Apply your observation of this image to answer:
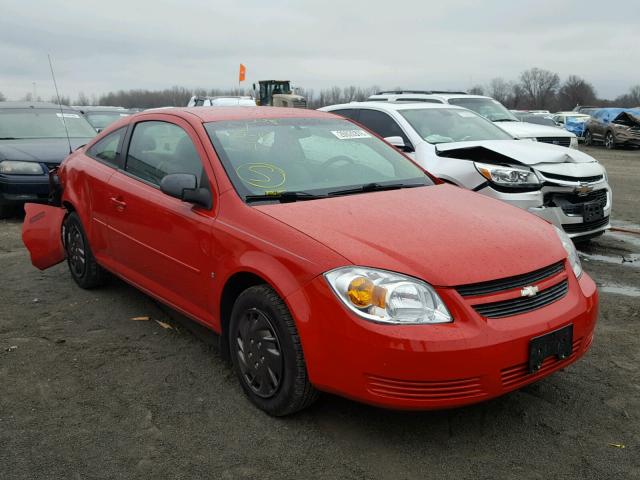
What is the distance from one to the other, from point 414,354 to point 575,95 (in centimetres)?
10486

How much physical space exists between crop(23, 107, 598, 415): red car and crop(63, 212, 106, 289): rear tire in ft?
2.28

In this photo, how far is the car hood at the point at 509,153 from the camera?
6492mm

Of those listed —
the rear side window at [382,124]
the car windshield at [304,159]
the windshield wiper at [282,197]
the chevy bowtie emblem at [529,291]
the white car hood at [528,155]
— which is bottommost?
the white car hood at [528,155]

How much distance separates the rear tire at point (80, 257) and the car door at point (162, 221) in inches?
24.9

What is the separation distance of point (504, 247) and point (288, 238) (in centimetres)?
106

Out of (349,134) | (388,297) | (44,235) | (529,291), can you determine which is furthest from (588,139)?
(388,297)

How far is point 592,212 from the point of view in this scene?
6.38m

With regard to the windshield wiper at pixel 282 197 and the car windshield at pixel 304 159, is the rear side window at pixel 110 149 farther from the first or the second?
the windshield wiper at pixel 282 197

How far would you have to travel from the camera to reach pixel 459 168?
6.44 m

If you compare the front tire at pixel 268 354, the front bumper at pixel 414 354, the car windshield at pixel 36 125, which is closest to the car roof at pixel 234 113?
the front tire at pixel 268 354

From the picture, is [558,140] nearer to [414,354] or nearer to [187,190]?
[187,190]

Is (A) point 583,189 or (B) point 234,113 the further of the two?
(A) point 583,189

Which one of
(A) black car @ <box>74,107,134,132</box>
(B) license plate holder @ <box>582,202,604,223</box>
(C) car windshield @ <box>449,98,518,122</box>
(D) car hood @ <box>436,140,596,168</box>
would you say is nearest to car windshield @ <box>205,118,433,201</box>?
(D) car hood @ <box>436,140,596,168</box>

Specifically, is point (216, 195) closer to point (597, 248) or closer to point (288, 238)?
point (288, 238)
